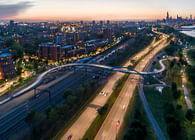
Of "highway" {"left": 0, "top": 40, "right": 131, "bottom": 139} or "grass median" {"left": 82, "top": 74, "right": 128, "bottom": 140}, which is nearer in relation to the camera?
"grass median" {"left": 82, "top": 74, "right": 128, "bottom": 140}

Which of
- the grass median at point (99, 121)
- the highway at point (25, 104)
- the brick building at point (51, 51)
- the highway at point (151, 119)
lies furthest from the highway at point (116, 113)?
the brick building at point (51, 51)

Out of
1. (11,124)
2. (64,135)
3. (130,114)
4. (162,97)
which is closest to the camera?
(64,135)

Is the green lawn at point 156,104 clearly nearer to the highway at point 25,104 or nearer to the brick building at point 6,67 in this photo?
the highway at point 25,104

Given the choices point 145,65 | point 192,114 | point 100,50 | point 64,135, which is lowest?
point 64,135

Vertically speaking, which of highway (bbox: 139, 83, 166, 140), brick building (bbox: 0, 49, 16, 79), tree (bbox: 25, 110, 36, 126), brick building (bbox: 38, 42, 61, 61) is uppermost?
brick building (bbox: 38, 42, 61, 61)

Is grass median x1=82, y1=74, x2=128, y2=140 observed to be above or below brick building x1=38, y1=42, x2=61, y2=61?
below

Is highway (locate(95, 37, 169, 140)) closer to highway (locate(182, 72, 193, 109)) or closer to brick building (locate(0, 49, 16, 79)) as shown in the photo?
highway (locate(182, 72, 193, 109))

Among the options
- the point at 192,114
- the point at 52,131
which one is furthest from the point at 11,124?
the point at 192,114

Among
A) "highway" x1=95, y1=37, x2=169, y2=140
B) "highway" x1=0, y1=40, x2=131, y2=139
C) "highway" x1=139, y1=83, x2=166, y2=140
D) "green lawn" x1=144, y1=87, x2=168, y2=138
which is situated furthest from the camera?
"green lawn" x1=144, y1=87, x2=168, y2=138

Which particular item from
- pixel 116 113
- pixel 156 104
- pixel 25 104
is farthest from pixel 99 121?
pixel 25 104

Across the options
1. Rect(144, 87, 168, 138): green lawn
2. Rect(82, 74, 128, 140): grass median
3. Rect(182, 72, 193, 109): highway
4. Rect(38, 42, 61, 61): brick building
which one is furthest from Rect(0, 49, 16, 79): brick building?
Rect(182, 72, 193, 109): highway

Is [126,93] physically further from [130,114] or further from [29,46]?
[29,46]
